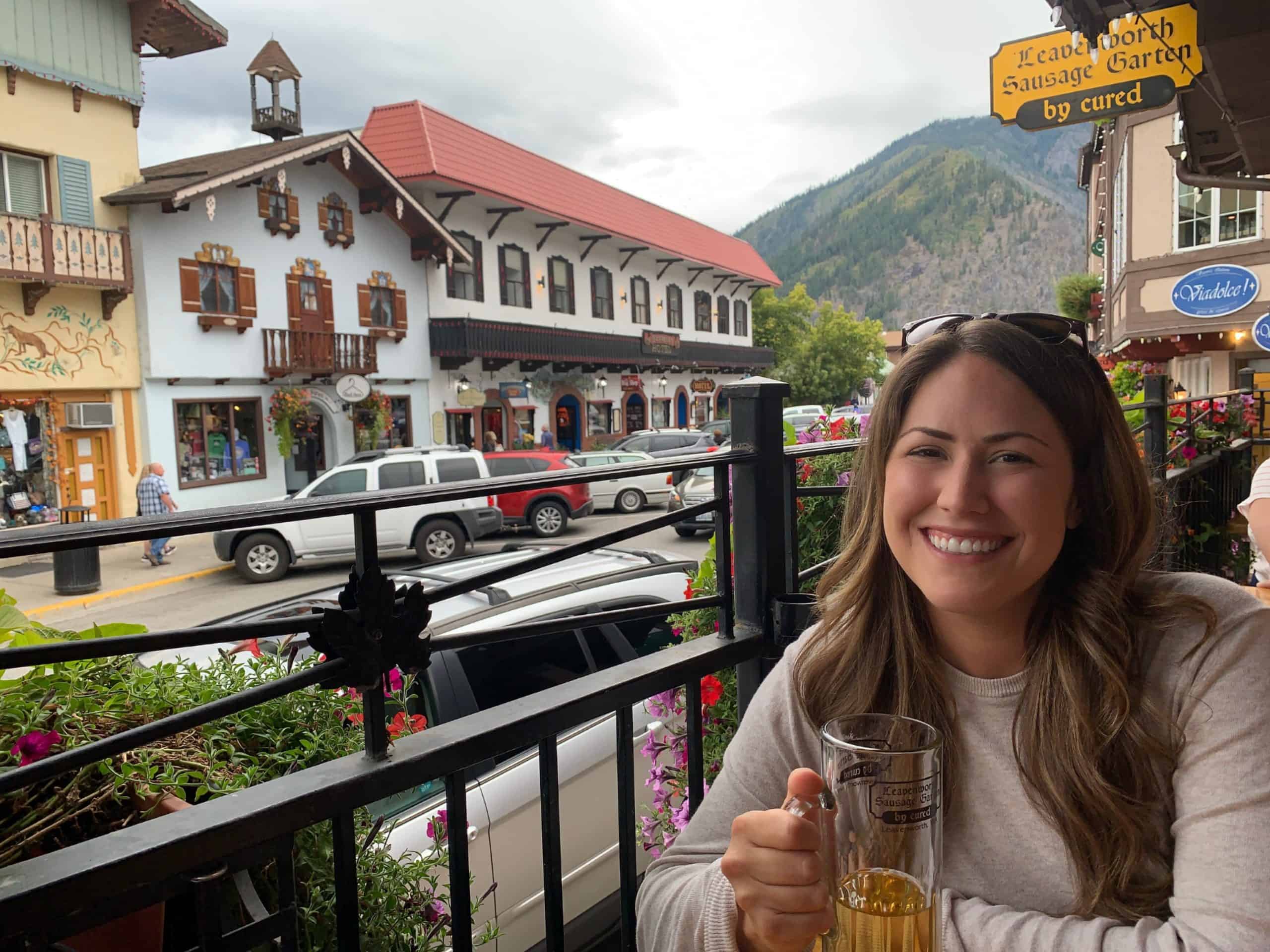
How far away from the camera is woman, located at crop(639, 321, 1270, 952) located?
42.2 inches

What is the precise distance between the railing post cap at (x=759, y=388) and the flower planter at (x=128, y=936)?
1.45 meters

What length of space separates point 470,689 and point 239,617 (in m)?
1.03

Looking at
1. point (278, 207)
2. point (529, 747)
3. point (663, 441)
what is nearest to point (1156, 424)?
point (529, 747)

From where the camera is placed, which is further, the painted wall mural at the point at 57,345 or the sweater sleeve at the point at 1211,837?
the painted wall mural at the point at 57,345

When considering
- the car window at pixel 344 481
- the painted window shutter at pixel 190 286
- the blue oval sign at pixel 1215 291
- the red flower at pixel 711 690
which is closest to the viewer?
the red flower at pixel 711 690

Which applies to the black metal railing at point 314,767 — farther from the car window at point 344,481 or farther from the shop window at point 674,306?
the shop window at point 674,306

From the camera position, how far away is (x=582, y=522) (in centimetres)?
1742

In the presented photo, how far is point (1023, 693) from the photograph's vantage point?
125 cm

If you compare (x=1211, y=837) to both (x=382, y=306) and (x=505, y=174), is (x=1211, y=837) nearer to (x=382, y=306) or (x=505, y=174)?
(x=382, y=306)

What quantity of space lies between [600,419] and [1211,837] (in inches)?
1120

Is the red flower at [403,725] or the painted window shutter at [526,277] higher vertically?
the painted window shutter at [526,277]

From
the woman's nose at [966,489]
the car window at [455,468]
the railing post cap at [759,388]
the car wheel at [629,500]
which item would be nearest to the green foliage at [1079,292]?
the car wheel at [629,500]

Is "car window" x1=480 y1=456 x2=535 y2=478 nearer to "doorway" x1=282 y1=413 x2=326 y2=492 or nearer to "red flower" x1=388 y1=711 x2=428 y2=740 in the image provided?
"doorway" x1=282 y1=413 x2=326 y2=492

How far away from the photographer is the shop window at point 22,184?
1510 cm
